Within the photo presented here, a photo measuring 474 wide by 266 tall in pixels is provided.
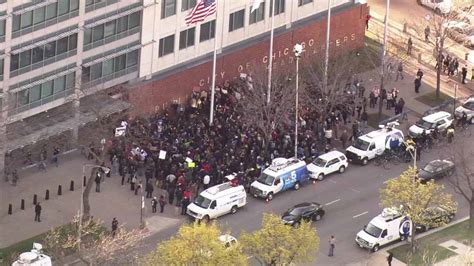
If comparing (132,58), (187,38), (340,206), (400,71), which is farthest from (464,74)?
(132,58)

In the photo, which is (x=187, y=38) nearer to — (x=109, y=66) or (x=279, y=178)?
(x=109, y=66)

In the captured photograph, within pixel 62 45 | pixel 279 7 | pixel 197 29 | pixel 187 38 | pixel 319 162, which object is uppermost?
pixel 62 45

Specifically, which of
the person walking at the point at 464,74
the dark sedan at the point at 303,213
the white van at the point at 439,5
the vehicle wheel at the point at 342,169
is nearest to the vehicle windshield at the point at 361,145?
the vehicle wheel at the point at 342,169

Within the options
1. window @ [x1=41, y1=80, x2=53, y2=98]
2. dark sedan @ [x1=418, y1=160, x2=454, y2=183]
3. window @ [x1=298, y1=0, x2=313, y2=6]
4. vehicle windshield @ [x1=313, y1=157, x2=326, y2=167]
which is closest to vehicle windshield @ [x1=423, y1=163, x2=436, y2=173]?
dark sedan @ [x1=418, y1=160, x2=454, y2=183]

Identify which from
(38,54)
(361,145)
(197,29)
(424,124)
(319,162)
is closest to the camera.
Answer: (38,54)

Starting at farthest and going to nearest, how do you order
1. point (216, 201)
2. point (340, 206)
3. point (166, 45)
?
point (166, 45)
point (340, 206)
point (216, 201)

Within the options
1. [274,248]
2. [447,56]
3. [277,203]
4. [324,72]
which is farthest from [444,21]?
[274,248]

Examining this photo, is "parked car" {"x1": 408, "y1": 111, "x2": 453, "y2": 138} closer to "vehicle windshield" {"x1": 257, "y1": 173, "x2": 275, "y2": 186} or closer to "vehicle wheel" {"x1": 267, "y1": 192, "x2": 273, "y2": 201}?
"vehicle windshield" {"x1": 257, "y1": 173, "x2": 275, "y2": 186}
